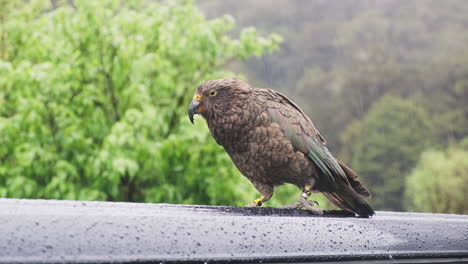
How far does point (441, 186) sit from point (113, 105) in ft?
52.7

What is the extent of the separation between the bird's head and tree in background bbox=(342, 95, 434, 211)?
81.6ft

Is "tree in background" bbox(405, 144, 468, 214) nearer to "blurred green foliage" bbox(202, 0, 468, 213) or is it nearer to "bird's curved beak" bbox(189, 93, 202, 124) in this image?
"blurred green foliage" bbox(202, 0, 468, 213)

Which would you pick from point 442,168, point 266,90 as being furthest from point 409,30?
point 266,90

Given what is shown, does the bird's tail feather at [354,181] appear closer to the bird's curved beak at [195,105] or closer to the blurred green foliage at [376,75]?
the bird's curved beak at [195,105]

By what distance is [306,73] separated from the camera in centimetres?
3284

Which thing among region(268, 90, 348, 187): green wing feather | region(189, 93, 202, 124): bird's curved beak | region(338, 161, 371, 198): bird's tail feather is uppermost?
region(189, 93, 202, 124): bird's curved beak

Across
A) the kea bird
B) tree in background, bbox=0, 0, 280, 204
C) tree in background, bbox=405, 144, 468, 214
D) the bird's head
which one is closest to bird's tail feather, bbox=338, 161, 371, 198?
the kea bird

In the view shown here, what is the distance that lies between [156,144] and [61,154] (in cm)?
135

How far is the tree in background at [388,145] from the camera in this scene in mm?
26375

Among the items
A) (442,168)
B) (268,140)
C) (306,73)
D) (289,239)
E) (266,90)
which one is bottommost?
(442,168)

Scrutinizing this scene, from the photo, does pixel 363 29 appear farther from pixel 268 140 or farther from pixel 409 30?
pixel 268 140

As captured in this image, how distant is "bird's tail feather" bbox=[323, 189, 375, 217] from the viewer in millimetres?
1747

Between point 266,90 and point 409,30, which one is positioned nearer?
point 266,90

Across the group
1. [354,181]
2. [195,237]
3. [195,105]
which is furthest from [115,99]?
[195,237]
